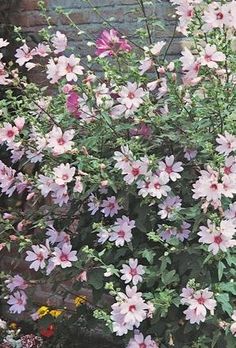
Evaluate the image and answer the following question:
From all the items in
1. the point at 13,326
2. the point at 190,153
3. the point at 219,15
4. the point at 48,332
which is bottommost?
the point at 13,326

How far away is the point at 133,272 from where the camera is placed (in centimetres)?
243

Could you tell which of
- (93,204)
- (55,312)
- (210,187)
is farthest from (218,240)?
(55,312)

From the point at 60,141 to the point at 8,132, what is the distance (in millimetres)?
199

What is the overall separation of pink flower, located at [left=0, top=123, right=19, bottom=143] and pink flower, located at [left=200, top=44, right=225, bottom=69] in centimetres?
69

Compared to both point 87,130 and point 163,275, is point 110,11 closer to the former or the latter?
Result: point 87,130

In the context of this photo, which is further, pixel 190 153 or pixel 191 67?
pixel 190 153

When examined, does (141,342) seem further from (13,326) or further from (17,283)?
(13,326)

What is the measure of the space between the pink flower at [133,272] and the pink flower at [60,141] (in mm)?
428

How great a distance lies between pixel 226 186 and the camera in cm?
228

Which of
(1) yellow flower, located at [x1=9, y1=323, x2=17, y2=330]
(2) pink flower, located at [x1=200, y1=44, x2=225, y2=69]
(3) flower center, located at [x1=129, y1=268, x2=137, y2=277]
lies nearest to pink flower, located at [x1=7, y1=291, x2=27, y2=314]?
(3) flower center, located at [x1=129, y1=268, x2=137, y2=277]

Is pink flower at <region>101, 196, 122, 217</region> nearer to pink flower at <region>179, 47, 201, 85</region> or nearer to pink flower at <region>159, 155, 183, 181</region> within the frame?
pink flower at <region>159, 155, 183, 181</region>

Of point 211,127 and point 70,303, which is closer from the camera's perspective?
point 211,127

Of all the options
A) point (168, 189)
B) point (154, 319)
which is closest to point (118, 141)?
point (168, 189)

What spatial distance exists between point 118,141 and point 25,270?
1.70 metres
